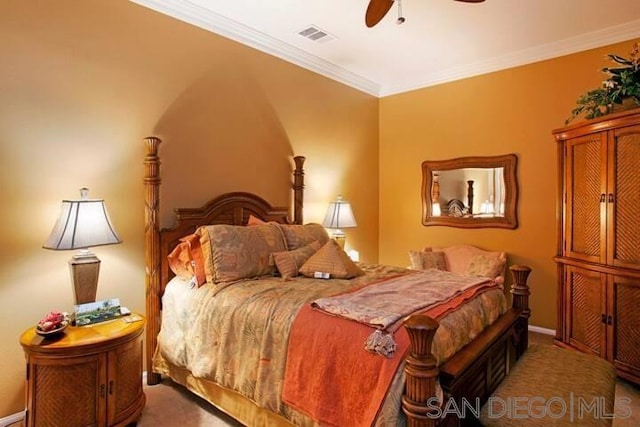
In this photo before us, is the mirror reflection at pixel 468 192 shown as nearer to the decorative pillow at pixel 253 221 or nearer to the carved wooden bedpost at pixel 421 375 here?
the decorative pillow at pixel 253 221

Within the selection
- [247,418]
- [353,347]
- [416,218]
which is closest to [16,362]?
[247,418]

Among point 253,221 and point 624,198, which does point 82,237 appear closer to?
point 253,221

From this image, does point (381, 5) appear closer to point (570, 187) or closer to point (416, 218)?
point (570, 187)

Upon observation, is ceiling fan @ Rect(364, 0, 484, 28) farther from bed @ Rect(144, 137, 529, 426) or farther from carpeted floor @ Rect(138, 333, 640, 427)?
carpeted floor @ Rect(138, 333, 640, 427)

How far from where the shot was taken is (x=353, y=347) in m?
1.64

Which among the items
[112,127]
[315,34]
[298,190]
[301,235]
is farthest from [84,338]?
[315,34]

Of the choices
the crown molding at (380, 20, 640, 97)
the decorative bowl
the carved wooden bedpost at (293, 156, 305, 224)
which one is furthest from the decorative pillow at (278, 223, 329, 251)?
the crown molding at (380, 20, 640, 97)

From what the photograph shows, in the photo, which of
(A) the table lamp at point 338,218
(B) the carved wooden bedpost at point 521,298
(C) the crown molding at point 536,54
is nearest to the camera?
(B) the carved wooden bedpost at point 521,298

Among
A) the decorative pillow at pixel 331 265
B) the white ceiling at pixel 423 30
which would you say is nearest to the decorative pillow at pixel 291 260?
the decorative pillow at pixel 331 265

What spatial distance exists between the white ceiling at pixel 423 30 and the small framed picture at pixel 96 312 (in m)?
2.20

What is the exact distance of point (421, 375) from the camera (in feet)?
4.57

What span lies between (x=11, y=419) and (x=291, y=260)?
1942mm

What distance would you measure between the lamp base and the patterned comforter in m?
0.54

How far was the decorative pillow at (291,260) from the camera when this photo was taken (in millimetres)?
2773
